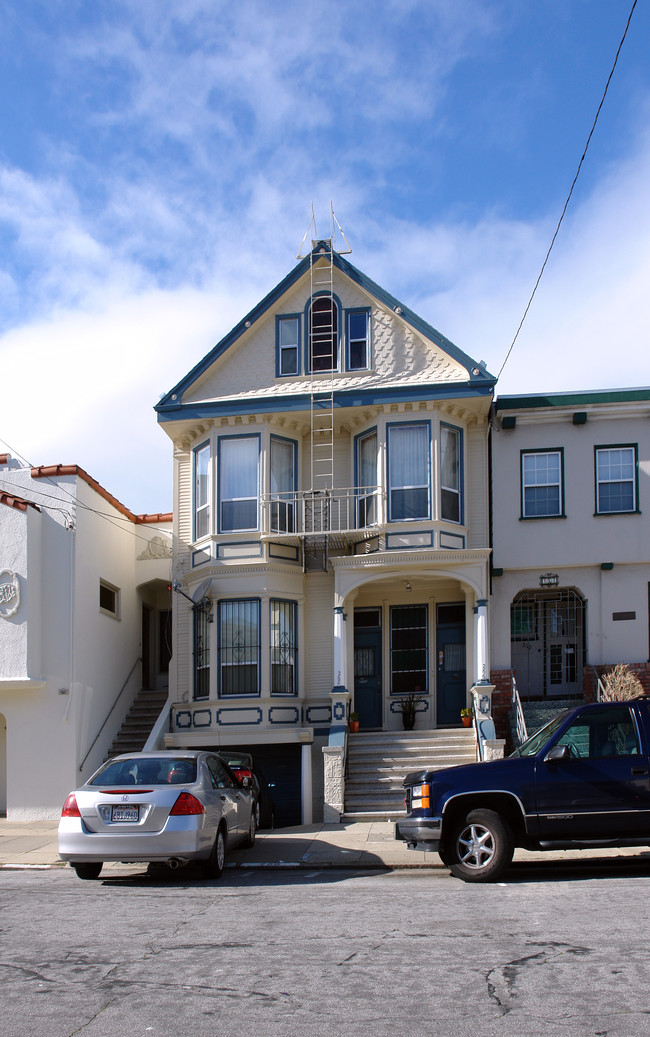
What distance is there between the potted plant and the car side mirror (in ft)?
33.2

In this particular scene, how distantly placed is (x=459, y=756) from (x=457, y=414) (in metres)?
6.57

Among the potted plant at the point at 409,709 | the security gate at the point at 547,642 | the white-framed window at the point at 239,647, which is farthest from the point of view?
the security gate at the point at 547,642

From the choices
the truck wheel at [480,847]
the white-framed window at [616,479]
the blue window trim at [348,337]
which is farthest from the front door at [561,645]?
the truck wheel at [480,847]

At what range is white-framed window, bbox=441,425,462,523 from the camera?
68.1 ft

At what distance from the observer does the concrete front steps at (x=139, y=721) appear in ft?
70.8

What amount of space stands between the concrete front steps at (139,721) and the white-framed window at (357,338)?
823 centimetres

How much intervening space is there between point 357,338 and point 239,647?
6604 mm

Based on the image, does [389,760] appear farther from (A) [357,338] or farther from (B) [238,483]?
(A) [357,338]

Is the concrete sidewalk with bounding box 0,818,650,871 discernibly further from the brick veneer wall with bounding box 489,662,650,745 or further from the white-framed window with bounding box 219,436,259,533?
the white-framed window with bounding box 219,436,259,533

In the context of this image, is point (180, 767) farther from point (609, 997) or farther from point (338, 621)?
point (338, 621)

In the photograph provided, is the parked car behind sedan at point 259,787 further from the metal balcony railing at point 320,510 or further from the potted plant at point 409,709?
the metal balcony railing at point 320,510

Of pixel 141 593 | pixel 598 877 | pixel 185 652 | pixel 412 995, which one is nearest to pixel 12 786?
pixel 185 652

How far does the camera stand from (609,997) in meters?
6.31

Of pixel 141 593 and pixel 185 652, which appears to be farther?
pixel 141 593
